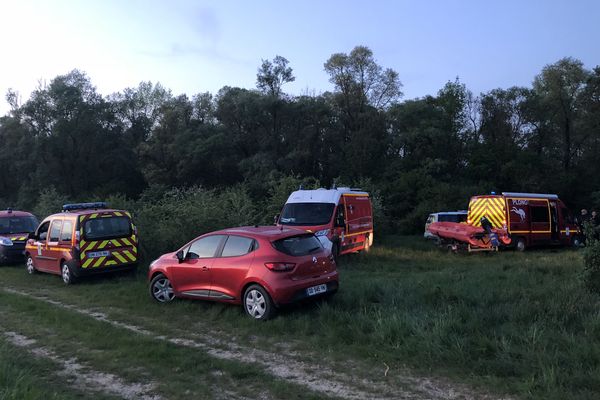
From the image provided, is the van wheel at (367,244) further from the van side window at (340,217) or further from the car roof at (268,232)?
the car roof at (268,232)

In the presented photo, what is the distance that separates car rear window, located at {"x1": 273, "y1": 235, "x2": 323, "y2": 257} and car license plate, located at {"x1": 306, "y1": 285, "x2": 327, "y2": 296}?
22.5 inches

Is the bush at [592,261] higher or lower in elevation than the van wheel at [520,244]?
higher

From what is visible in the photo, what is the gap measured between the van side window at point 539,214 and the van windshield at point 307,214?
1002cm

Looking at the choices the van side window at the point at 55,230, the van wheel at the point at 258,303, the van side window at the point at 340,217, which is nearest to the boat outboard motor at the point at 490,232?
the van side window at the point at 340,217

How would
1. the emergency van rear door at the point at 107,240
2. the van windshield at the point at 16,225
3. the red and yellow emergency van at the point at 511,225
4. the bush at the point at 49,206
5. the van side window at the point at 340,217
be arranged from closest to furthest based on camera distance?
the emergency van rear door at the point at 107,240
the van side window at the point at 340,217
the van windshield at the point at 16,225
the red and yellow emergency van at the point at 511,225
the bush at the point at 49,206

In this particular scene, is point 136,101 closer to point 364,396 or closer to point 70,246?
point 70,246

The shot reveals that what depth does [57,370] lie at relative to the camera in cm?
605

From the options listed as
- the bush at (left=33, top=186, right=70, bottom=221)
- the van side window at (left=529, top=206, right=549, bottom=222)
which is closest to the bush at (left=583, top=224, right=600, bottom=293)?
the van side window at (left=529, top=206, right=549, bottom=222)

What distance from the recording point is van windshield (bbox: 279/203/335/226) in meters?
16.0

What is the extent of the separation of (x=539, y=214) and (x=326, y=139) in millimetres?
31212

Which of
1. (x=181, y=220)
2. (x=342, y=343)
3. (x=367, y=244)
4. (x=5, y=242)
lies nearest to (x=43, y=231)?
(x=5, y=242)

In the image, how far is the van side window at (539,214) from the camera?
835 inches

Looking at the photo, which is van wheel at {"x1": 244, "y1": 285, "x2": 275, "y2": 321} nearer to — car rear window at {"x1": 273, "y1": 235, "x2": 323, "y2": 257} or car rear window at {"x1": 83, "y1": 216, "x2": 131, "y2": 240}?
car rear window at {"x1": 273, "y1": 235, "x2": 323, "y2": 257}

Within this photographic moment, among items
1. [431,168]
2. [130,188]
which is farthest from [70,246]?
[130,188]
